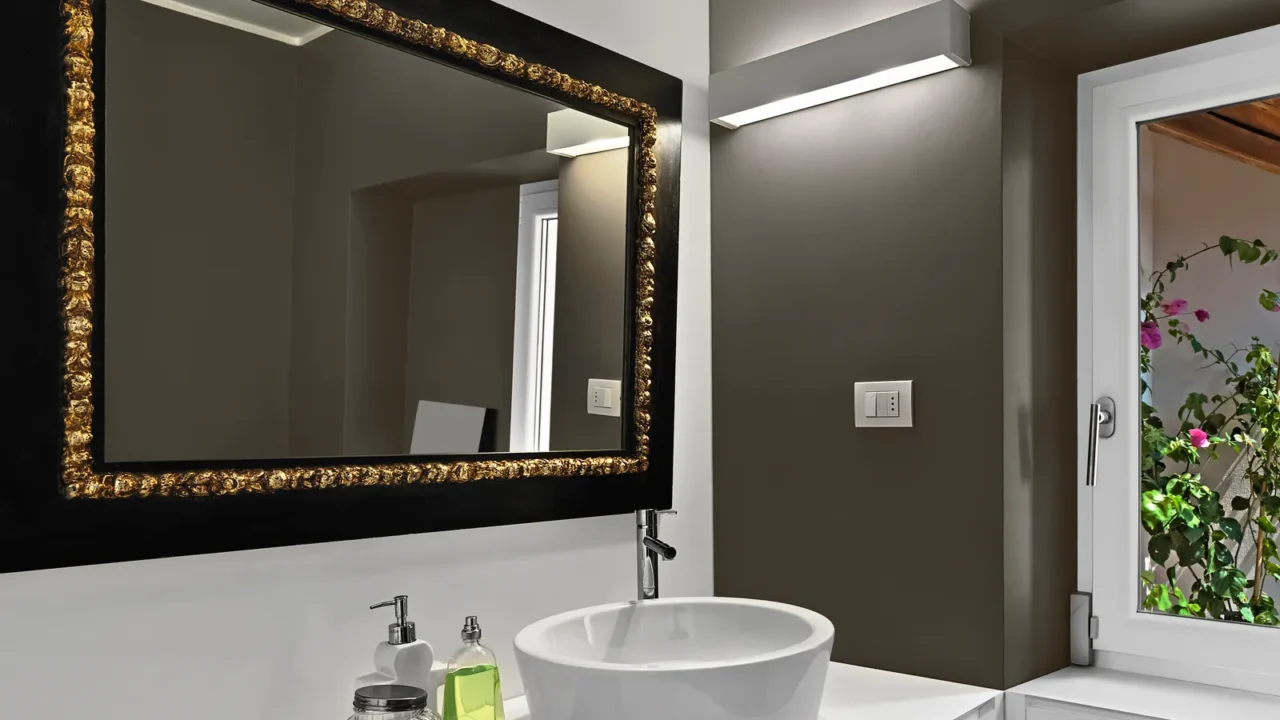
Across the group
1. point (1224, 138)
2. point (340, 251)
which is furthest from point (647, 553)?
point (1224, 138)

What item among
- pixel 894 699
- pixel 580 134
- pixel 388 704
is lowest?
pixel 894 699

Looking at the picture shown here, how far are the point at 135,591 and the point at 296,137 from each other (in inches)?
22.8

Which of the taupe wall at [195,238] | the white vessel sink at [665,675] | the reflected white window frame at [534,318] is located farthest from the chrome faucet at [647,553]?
the taupe wall at [195,238]

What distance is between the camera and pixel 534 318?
1561 mm

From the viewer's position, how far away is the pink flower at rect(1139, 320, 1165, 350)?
5.50 feet

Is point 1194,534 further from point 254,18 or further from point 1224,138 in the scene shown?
point 254,18

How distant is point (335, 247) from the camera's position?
1290 mm

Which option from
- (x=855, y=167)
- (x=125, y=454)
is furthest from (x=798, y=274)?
(x=125, y=454)

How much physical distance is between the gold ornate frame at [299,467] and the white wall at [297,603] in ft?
0.30

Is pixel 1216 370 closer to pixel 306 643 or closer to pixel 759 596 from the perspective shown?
pixel 759 596

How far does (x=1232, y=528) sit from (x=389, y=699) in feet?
4.42

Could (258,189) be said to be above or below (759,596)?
above

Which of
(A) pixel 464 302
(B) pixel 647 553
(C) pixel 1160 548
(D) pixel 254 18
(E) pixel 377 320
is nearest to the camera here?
(D) pixel 254 18

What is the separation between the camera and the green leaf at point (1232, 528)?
1.58 metres
